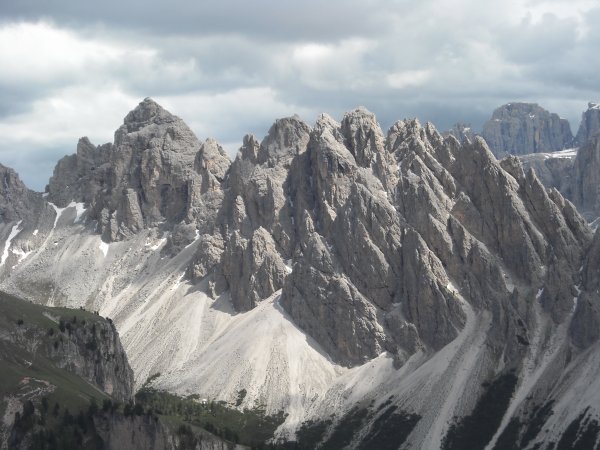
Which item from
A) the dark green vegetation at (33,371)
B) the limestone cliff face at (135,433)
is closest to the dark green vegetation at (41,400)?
the dark green vegetation at (33,371)

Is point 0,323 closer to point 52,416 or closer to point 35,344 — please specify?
point 35,344

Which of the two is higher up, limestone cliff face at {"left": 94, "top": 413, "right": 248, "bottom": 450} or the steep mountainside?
the steep mountainside

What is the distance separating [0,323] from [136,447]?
40.2 m

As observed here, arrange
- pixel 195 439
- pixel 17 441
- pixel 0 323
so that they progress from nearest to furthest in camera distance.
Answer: pixel 17 441, pixel 195 439, pixel 0 323

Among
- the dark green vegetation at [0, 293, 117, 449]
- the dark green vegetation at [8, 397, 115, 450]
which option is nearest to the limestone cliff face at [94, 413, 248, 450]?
the dark green vegetation at [8, 397, 115, 450]

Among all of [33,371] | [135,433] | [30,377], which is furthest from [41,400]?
[135,433]

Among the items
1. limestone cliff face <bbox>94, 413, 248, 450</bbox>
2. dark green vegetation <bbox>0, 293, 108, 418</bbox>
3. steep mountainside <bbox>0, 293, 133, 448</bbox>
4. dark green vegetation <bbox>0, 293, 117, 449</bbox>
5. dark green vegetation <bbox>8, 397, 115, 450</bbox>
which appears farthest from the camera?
dark green vegetation <bbox>0, 293, 108, 418</bbox>

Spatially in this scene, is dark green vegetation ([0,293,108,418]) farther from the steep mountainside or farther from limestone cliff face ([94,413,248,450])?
limestone cliff face ([94,413,248,450])

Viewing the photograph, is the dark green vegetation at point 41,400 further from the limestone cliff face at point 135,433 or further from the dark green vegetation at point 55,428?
the limestone cliff face at point 135,433

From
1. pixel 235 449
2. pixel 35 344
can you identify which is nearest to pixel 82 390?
pixel 35 344

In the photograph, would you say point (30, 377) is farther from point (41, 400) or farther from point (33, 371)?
point (41, 400)

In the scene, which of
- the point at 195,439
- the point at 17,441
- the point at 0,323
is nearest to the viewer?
the point at 17,441

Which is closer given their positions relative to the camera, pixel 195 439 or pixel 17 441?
pixel 17 441

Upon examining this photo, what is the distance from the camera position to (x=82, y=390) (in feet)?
611
